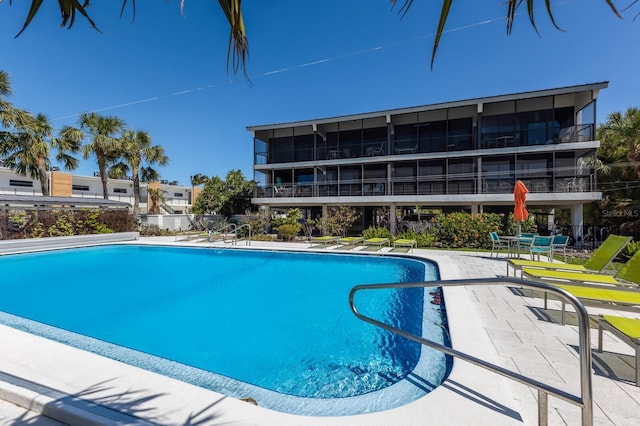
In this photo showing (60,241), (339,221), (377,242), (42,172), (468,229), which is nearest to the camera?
(377,242)

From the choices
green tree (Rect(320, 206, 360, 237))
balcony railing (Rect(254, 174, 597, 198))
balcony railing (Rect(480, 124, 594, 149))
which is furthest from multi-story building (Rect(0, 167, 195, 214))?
balcony railing (Rect(480, 124, 594, 149))

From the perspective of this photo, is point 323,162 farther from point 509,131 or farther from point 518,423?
point 518,423

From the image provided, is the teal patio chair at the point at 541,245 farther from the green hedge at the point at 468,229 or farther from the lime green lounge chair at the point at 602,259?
the green hedge at the point at 468,229

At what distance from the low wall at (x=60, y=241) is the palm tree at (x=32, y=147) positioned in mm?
5554

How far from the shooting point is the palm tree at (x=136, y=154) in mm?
23422

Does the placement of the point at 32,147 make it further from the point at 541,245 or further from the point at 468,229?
the point at 541,245

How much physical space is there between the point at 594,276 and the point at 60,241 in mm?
22271

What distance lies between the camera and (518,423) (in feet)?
7.52

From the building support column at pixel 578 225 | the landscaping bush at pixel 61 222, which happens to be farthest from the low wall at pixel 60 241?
the building support column at pixel 578 225

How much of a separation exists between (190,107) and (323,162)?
34.9 ft

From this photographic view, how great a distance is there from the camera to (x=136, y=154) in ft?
79.3

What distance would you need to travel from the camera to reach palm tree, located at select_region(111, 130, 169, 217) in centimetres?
2342

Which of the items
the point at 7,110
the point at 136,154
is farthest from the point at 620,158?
the point at 7,110

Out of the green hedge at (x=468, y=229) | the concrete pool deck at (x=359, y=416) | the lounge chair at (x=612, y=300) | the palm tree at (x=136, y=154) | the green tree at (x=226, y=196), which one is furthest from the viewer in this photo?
the green tree at (x=226, y=196)
